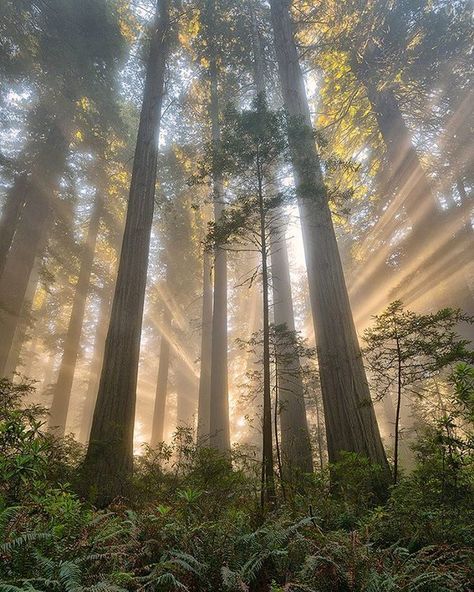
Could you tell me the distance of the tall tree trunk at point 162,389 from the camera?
779 inches

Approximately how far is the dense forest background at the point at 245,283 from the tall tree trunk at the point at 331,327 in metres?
0.04

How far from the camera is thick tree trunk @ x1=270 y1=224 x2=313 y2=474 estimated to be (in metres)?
8.09

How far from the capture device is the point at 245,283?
605 inches

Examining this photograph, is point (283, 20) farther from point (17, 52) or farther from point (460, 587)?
point (460, 587)

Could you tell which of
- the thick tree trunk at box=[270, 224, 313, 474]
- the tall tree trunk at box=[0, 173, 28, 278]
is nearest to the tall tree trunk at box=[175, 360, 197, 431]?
the thick tree trunk at box=[270, 224, 313, 474]

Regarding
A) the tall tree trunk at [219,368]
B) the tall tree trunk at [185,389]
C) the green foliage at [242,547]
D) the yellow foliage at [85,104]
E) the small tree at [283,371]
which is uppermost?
the yellow foliage at [85,104]

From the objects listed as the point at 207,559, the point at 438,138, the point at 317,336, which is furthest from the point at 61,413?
the point at 438,138

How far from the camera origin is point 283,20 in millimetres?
9953

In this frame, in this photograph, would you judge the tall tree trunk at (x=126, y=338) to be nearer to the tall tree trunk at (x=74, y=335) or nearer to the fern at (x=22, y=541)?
the fern at (x=22, y=541)

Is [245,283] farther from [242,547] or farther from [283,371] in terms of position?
[242,547]

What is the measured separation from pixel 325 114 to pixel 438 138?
5.26 metres

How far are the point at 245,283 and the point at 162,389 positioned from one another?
9.63 meters

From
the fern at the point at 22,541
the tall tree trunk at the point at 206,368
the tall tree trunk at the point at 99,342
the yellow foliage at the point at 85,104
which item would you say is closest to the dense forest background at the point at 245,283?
the fern at the point at 22,541

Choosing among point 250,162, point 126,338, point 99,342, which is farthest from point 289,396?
point 99,342
